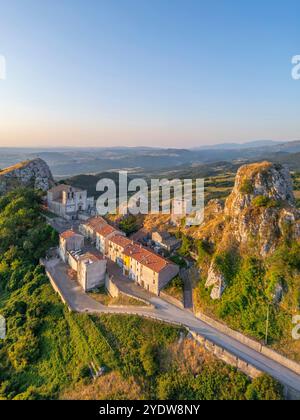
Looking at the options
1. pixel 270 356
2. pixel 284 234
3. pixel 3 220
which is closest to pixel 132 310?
pixel 270 356

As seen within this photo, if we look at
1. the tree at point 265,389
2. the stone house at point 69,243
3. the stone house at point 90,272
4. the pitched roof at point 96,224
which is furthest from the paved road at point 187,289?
the pitched roof at point 96,224

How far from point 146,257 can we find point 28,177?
70.0 m

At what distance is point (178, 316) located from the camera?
1439 inches

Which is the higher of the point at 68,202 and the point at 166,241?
the point at 68,202

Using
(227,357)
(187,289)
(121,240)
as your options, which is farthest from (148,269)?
(227,357)

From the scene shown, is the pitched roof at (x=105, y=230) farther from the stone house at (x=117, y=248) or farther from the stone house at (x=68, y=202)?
the stone house at (x=68, y=202)

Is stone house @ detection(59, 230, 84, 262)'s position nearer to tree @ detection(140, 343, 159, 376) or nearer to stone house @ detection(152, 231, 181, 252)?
stone house @ detection(152, 231, 181, 252)

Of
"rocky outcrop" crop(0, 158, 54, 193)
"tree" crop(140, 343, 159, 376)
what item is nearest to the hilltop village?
"tree" crop(140, 343, 159, 376)

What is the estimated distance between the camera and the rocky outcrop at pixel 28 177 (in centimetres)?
9356

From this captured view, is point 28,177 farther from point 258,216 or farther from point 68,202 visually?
point 258,216

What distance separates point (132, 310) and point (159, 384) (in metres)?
10.2

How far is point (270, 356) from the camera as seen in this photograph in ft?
99.8

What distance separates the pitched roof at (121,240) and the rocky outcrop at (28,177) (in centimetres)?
5288
